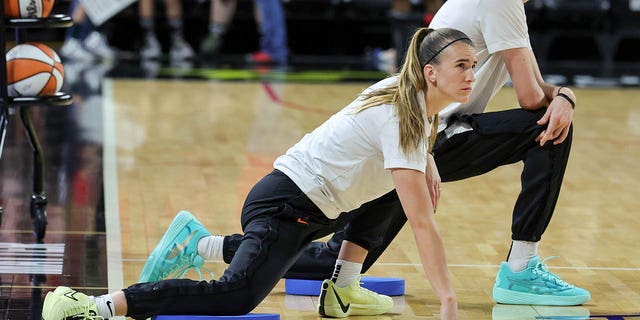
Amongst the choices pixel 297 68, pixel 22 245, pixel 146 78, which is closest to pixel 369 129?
pixel 22 245

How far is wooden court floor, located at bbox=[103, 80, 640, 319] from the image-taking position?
14.7ft

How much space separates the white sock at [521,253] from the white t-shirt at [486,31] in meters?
0.47

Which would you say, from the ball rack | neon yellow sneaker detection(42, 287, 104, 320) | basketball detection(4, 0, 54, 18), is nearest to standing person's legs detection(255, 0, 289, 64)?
the ball rack

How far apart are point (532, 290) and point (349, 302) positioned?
71 centimetres

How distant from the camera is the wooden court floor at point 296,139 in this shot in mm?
4492

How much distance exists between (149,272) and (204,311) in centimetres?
51

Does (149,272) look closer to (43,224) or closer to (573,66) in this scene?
(43,224)

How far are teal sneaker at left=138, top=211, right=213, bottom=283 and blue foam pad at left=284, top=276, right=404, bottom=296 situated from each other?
Answer: 34cm

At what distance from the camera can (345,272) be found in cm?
407

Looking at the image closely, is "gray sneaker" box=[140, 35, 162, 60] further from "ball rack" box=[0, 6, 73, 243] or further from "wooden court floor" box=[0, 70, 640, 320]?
"ball rack" box=[0, 6, 73, 243]

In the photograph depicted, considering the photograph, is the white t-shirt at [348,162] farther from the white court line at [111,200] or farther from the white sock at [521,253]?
the white court line at [111,200]

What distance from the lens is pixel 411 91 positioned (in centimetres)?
365

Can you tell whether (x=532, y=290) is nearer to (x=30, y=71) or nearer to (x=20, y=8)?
(x=30, y=71)

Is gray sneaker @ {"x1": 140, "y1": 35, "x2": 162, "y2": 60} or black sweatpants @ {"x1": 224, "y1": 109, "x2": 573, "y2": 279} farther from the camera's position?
gray sneaker @ {"x1": 140, "y1": 35, "x2": 162, "y2": 60}
